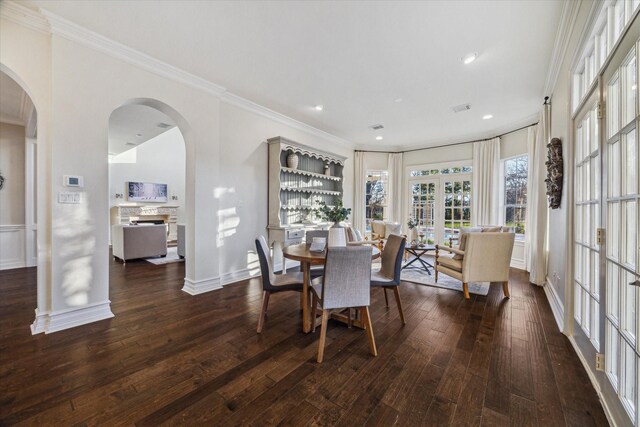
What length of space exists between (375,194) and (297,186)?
2.86 meters

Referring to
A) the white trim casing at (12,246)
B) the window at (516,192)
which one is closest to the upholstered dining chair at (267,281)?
the window at (516,192)

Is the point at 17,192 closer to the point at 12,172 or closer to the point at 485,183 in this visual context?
the point at 12,172

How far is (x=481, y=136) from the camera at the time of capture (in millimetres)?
5930

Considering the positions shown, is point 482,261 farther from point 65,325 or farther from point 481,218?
point 65,325

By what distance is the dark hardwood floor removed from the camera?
1.51 meters

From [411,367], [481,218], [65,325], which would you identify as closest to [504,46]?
[411,367]

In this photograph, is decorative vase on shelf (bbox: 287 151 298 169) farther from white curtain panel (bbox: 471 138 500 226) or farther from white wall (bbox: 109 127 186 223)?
white wall (bbox: 109 127 186 223)

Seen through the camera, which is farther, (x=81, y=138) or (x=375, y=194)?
(x=375, y=194)

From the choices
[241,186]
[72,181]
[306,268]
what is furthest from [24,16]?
[306,268]

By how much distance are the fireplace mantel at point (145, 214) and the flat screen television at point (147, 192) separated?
0.38 meters

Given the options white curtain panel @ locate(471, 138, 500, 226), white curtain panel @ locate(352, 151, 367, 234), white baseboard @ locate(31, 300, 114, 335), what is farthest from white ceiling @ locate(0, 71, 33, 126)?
white curtain panel @ locate(471, 138, 500, 226)

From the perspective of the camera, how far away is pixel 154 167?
920 centimetres

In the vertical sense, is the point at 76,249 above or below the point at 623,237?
below

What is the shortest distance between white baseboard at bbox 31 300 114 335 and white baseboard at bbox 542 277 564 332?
4545 mm
